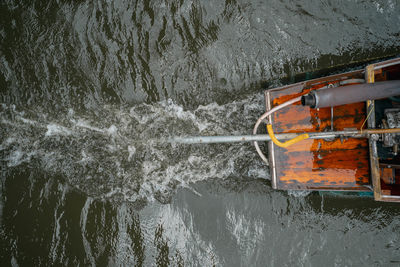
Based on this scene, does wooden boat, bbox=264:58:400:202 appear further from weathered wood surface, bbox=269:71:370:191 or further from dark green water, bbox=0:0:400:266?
dark green water, bbox=0:0:400:266

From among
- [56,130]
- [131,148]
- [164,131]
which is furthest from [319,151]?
[56,130]

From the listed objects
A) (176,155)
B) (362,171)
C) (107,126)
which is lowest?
(362,171)

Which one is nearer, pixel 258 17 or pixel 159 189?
pixel 258 17

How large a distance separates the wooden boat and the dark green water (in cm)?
54

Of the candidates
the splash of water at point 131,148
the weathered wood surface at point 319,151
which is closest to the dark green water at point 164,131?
the splash of water at point 131,148

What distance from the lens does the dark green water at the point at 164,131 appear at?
346 cm

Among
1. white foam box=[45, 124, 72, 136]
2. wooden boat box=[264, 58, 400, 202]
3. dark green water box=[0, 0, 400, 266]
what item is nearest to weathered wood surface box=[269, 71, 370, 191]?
wooden boat box=[264, 58, 400, 202]

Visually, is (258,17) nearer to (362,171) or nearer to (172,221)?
(362,171)

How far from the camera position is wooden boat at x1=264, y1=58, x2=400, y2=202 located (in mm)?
2580

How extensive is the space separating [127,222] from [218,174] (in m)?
1.71

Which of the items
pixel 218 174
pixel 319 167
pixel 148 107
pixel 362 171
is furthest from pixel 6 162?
pixel 362 171

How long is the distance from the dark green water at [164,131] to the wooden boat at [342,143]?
0.54 m

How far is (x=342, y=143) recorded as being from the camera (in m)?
2.85

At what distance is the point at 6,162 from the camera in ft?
13.3
